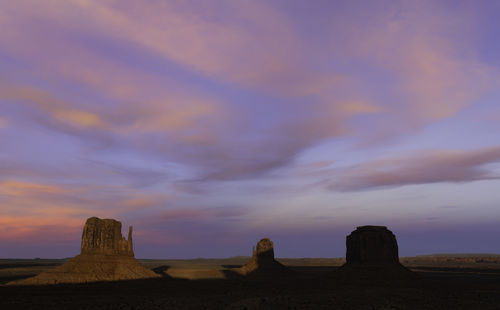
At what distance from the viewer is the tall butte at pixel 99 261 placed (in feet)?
219

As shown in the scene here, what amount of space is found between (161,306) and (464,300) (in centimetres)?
3988

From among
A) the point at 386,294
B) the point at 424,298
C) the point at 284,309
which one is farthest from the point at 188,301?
the point at 424,298

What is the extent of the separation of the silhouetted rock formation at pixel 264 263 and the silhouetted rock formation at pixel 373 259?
4033cm

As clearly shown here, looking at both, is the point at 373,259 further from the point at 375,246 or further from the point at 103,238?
the point at 103,238

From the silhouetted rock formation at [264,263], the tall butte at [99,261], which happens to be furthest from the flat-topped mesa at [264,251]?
the tall butte at [99,261]

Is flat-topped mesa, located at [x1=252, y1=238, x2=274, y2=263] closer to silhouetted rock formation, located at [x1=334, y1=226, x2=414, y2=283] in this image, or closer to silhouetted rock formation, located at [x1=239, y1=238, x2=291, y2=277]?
silhouetted rock formation, located at [x1=239, y1=238, x2=291, y2=277]

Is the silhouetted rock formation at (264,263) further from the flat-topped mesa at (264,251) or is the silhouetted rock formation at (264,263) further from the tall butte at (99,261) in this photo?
the tall butte at (99,261)

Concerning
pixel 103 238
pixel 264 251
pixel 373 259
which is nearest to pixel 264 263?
pixel 264 251

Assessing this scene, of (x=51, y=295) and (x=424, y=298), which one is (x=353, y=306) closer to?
(x=424, y=298)

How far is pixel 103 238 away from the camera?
7875cm

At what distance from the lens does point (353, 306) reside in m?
39.4

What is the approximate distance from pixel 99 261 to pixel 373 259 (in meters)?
55.3

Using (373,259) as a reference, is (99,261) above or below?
above

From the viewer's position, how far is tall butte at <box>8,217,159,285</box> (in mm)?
66688
